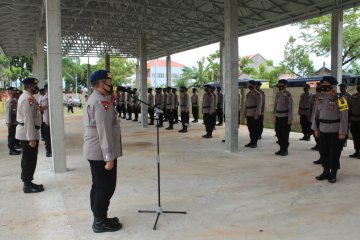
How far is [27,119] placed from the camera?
5246mm

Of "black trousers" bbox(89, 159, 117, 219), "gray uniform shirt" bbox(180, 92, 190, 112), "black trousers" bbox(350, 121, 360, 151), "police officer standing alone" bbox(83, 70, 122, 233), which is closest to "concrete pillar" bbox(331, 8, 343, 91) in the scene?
"black trousers" bbox(350, 121, 360, 151)

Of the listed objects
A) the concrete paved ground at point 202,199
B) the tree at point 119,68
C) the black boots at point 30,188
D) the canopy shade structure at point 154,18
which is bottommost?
the concrete paved ground at point 202,199

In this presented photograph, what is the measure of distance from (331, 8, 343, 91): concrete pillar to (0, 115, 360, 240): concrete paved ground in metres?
2.57

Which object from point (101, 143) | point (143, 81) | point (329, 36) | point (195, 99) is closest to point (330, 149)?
point (101, 143)

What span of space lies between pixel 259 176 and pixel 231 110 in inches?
109

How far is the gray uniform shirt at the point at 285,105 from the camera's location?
320 inches

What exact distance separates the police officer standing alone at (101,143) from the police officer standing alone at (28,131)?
1929mm

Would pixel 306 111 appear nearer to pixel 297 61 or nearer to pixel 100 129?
pixel 100 129

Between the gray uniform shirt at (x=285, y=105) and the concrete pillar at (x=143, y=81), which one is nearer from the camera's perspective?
the gray uniform shirt at (x=285, y=105)

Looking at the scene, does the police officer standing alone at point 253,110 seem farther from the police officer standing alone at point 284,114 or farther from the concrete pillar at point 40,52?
the concrete pillar at point 40,52

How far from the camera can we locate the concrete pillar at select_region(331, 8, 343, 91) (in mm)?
9625

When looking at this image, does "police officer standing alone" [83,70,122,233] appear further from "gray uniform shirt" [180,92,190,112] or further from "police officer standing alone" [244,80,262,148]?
"gray uniform shirt" [180,92,190,112]

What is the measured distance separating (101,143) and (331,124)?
392 cm

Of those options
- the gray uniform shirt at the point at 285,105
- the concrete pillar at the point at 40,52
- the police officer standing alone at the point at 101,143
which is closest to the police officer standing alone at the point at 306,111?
the gray uniform shirt at the point at 285,105
